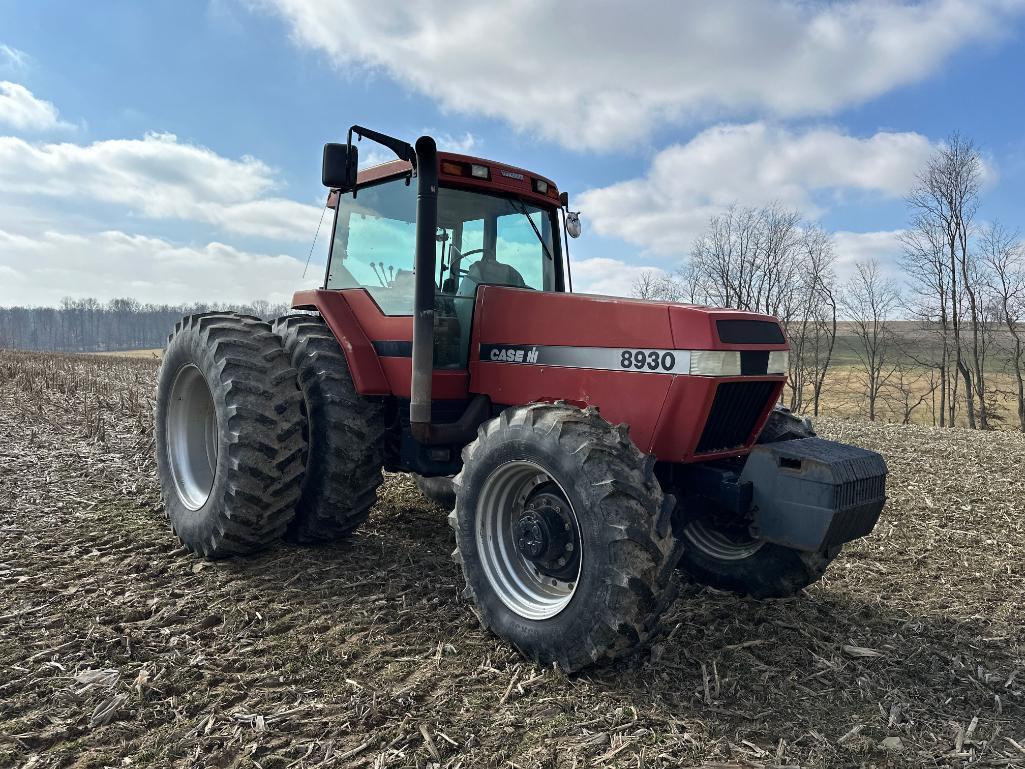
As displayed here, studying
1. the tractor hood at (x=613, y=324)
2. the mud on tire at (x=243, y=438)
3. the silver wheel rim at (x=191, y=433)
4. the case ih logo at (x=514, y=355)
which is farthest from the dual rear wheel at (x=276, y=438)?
the tractor hood at (x=613, y=324)

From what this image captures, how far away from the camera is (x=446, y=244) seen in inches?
186

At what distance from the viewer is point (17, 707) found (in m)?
3.03

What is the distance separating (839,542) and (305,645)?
2.86 m

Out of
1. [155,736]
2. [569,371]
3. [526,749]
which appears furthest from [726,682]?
[155,736]

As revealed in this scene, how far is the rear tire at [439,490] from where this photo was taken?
6.19m

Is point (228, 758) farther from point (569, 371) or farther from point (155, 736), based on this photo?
point (569, 371)

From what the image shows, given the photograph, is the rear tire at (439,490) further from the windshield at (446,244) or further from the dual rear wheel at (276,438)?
the windshield at (446,244)

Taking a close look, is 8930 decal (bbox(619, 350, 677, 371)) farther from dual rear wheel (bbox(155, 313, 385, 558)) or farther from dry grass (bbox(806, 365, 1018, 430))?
dry grass (bbox(806, 365, 1018, 430))

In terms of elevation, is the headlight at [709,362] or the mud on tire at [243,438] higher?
the headlight at [709,362]

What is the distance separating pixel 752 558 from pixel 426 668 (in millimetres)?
2186

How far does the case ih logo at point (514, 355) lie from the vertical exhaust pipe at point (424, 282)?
1.46 feet

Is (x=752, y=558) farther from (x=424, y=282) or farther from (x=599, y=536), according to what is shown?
(x=424, y=282)

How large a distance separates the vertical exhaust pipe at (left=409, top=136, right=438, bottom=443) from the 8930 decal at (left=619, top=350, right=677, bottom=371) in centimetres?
115

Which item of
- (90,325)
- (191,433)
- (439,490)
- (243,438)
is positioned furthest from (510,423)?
(90,325)
